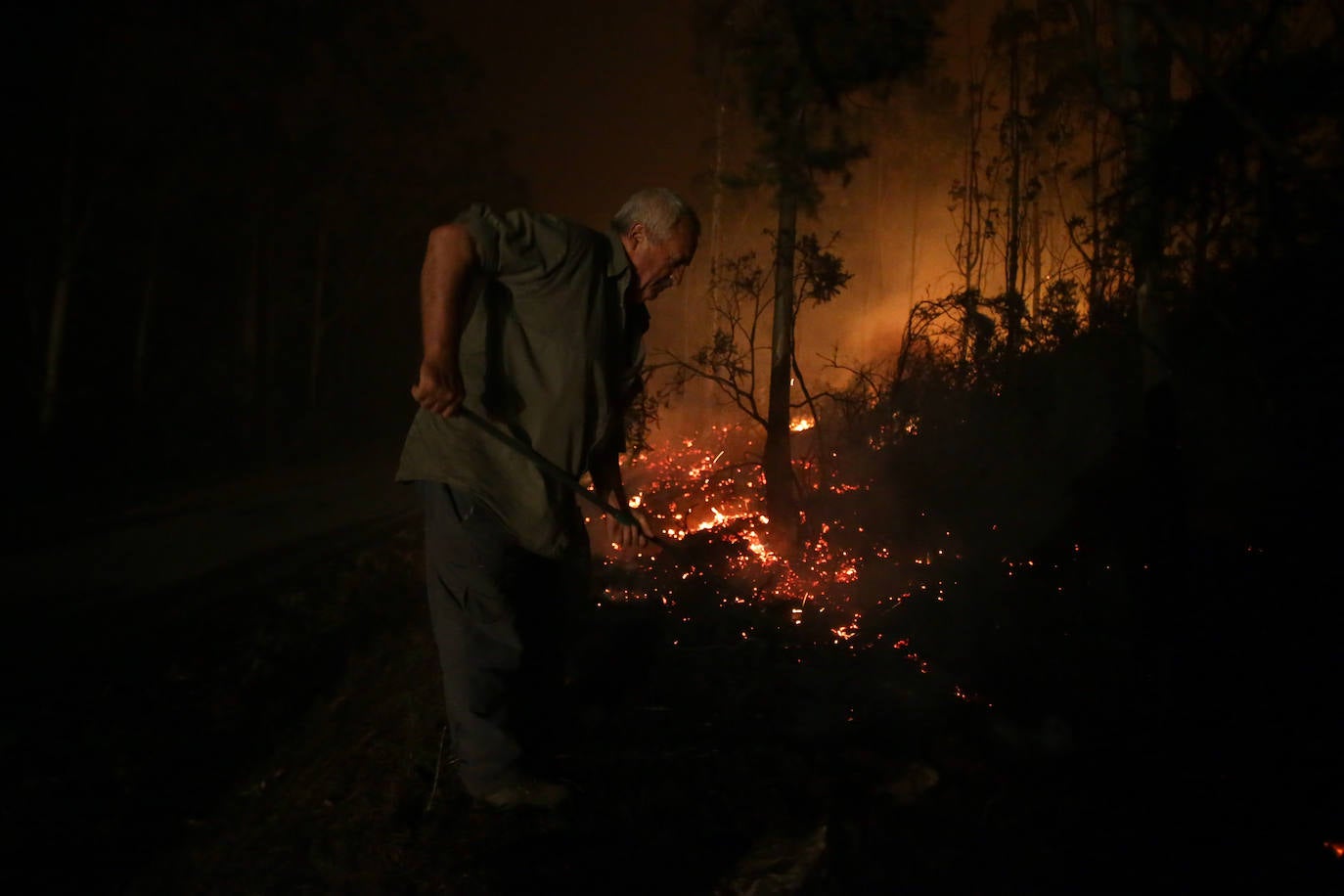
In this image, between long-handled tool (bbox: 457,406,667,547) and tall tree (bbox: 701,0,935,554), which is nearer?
long-handled tool (bbox: 457,406,667,547)

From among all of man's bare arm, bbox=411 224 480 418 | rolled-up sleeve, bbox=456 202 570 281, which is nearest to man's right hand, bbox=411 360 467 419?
man's bare arm, bbox=411 224 480 418

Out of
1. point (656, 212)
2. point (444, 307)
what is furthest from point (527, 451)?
point (656, 212)

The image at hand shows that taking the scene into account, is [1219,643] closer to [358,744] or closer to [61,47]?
[358,744]

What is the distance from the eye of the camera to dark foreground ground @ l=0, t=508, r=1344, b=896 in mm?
2846

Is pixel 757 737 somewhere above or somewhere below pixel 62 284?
below

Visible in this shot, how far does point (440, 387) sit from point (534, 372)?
1.29 feet

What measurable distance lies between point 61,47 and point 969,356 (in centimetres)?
1641

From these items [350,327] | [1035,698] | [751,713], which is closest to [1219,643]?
[1035,698]

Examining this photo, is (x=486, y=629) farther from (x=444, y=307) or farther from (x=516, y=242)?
(x=516, y=242)

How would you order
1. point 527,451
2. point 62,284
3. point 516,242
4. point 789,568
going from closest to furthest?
point 516,242, point 527,451, point 789,568, point 62,284

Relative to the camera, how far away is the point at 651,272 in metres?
2.95

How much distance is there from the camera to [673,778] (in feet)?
10.8

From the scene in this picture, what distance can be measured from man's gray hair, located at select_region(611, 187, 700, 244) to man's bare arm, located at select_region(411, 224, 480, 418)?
2.02 ft

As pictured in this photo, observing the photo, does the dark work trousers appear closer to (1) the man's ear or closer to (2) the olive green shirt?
(2) the olive green shirt
